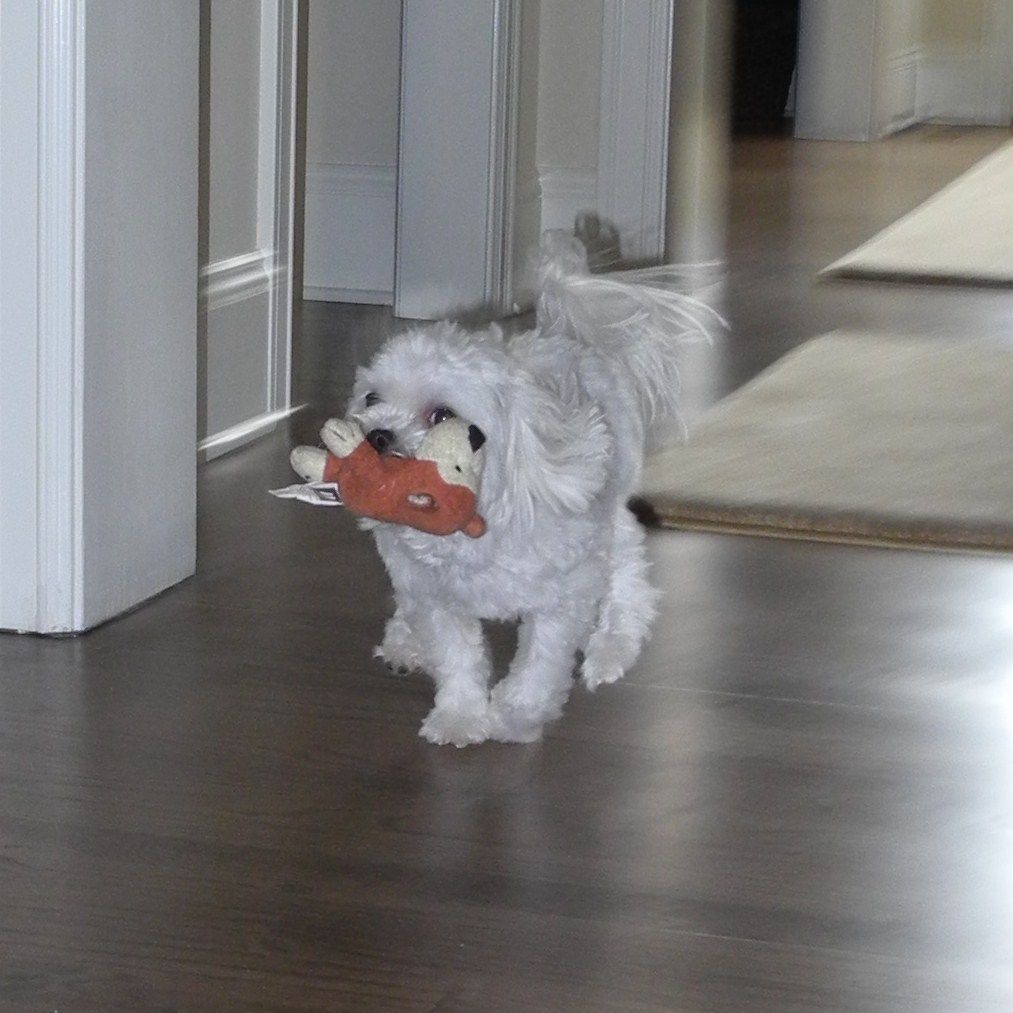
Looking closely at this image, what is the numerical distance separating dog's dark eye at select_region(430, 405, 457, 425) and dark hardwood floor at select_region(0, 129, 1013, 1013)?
35 centimetres

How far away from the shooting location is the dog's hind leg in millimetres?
2107

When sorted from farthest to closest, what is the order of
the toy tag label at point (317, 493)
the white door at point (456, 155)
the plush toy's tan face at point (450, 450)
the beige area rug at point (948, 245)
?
the beige area rug at point (948, 245), the white door at point (456, 155), the toy tag label at point (317, 493), the plush toy's tan face at point (450, 450)

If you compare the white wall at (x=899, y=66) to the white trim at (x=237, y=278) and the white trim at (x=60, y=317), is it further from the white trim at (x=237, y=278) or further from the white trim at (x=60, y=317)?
the white trim at (x=60, y=317)

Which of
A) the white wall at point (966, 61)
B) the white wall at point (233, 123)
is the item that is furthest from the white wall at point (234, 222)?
the white wall at point (966, 61)

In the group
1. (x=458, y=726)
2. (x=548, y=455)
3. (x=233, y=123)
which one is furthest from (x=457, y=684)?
(x=233, y=123)

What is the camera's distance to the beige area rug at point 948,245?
200 inches

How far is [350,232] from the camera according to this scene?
4.58 metres

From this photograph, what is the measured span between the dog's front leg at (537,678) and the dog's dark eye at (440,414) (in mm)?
259

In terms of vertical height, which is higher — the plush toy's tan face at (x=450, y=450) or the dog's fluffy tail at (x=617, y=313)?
the dog's fluffy tail at (x=617, y=313)

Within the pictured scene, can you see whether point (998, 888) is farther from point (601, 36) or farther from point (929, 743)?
point (601, 36)

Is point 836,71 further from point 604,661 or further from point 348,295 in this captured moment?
point 604,661

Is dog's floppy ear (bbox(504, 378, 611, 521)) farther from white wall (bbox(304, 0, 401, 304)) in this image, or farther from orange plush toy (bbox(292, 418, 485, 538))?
white wall (bbox(304, 0, 401, 304))

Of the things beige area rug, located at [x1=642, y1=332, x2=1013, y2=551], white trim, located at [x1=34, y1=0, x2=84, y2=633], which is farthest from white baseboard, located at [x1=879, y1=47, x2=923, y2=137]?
white trim, located at [x1=34, y1=0, x2=84, y2=633]

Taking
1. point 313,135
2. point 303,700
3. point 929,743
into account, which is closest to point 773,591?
point 929,743
